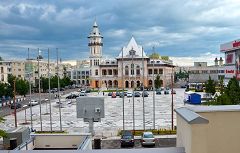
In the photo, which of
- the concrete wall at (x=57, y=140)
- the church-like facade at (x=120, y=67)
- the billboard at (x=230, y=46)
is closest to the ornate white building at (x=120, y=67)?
the church-like facade at (x=120, y=67)

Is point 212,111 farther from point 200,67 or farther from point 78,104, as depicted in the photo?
point 200,67

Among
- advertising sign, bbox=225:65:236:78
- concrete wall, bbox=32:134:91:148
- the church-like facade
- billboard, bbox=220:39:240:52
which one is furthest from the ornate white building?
concrete wall, bbox=32:134:91:148

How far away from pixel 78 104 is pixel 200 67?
16750 cm

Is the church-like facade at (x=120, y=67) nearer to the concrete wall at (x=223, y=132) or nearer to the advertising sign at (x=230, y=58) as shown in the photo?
the advertising sign at (x=230, y=58)

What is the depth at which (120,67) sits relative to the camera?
11275 centimetres

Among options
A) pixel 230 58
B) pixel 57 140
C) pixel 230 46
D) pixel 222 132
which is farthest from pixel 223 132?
pixel 230 58

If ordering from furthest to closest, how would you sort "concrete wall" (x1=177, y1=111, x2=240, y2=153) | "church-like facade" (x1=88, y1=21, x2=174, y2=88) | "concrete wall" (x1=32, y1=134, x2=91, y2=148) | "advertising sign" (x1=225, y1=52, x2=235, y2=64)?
"church-like facade" (x1=88, y1=21, x2=174, y2=88) → "advertising sign" (x1=225, y1=52, x2=235, y2=64) → "concrete wall" (x1=32, y1=134, x2=91, y2=148) → "concrete wall" (x1=177, y1=111, x2=240, y2=153)

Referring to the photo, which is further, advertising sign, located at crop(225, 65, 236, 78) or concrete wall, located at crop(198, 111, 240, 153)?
advertising sign, located at crop(225, 65, 236, 78)

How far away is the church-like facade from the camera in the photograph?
11162 cm

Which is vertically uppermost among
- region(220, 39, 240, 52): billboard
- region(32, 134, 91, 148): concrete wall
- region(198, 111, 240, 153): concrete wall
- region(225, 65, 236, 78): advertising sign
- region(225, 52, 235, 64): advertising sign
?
region(220, 39, 240, 52): billboard

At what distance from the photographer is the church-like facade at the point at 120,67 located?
111625mm

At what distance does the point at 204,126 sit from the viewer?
4648 mm

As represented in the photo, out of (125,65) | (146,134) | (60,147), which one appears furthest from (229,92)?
(125,65)

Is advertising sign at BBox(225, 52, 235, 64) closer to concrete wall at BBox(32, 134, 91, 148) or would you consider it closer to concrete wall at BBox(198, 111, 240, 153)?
concrete wall at BBox(32, 134, 91, 148)
